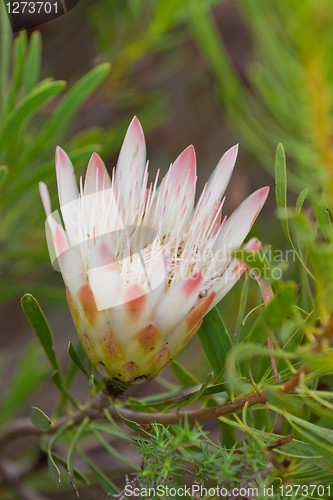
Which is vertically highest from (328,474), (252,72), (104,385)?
(252,72)

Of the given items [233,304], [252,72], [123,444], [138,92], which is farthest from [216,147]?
[123,444]

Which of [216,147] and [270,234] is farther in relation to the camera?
[216,147]

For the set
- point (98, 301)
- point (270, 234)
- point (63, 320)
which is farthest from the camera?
point (63, 320)

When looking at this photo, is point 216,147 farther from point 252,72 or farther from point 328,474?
point 328,474

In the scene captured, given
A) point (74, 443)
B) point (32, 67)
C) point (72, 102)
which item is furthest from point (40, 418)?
point (32, 67)

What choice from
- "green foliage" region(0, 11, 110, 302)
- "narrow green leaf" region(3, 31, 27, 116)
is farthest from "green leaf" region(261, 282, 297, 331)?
"narrow green leaf" region(3, 31, 27, 116)

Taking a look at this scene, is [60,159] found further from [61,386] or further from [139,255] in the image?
[61,386]
